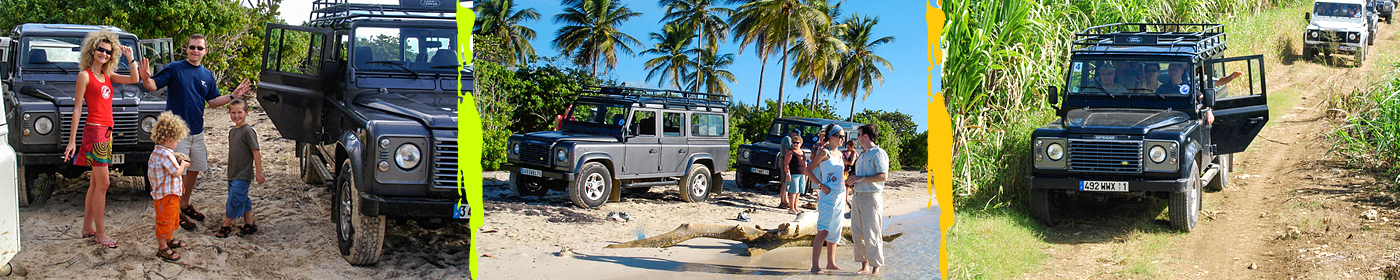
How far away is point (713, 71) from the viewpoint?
8.68ft

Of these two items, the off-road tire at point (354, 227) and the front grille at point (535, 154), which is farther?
the off-road tire at point (354, 227)

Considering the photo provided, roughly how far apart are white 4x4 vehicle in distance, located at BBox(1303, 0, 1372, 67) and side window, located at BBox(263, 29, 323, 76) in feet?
58.7

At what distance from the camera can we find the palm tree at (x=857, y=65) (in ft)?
8.57

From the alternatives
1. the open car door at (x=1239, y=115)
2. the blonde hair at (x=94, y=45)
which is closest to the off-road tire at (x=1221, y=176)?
the open car door at (x=1239, y=115)

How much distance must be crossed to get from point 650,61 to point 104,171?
4428 mm

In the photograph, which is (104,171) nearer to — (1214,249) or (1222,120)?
(1214,249)

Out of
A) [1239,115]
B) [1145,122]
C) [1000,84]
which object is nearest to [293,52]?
[1000,84]

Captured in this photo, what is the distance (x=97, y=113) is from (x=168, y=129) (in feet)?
2.47

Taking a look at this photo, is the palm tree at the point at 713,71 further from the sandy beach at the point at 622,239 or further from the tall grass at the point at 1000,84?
the tall grass at the point at 1000,84

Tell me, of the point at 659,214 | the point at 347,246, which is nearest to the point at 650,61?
the point at 659,214

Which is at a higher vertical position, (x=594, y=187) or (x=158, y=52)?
(x=158, y=52)

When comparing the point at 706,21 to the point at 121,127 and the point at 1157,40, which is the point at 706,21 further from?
the point at 1157,40

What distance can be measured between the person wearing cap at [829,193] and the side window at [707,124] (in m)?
0.33

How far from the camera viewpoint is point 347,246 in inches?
182
